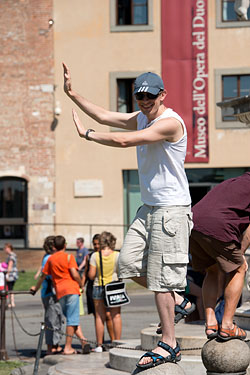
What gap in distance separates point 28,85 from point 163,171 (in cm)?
2709

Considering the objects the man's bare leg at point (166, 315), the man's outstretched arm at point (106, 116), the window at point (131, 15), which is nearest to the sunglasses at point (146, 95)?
the man's outstretched arm at point (106, 116)

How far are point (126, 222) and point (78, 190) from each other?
2.11 meters

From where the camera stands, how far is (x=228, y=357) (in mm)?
6996

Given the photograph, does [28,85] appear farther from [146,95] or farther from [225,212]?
[146,95]

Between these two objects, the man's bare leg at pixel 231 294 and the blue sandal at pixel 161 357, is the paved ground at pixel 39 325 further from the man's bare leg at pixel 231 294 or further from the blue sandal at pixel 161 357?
the blue sandal at pixel 161 357

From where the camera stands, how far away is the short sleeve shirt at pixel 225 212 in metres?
7.13

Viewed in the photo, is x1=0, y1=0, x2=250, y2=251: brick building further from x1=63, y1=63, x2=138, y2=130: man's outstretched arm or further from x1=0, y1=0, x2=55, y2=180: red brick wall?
x1=63, y1=63, x2=138, y2=130: man's outstretched arm

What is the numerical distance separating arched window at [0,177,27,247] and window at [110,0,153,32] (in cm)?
676

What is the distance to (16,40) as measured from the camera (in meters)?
33.4

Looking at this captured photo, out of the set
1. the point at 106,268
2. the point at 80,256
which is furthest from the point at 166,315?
the point at 80,256

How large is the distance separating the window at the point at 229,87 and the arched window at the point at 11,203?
7.60 m

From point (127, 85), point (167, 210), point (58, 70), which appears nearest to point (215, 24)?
point (127, 85)

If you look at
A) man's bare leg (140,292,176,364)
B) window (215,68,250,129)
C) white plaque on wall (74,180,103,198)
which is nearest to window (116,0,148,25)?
window (215,68,250,129)

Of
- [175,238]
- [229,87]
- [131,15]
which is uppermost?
[131,15]
